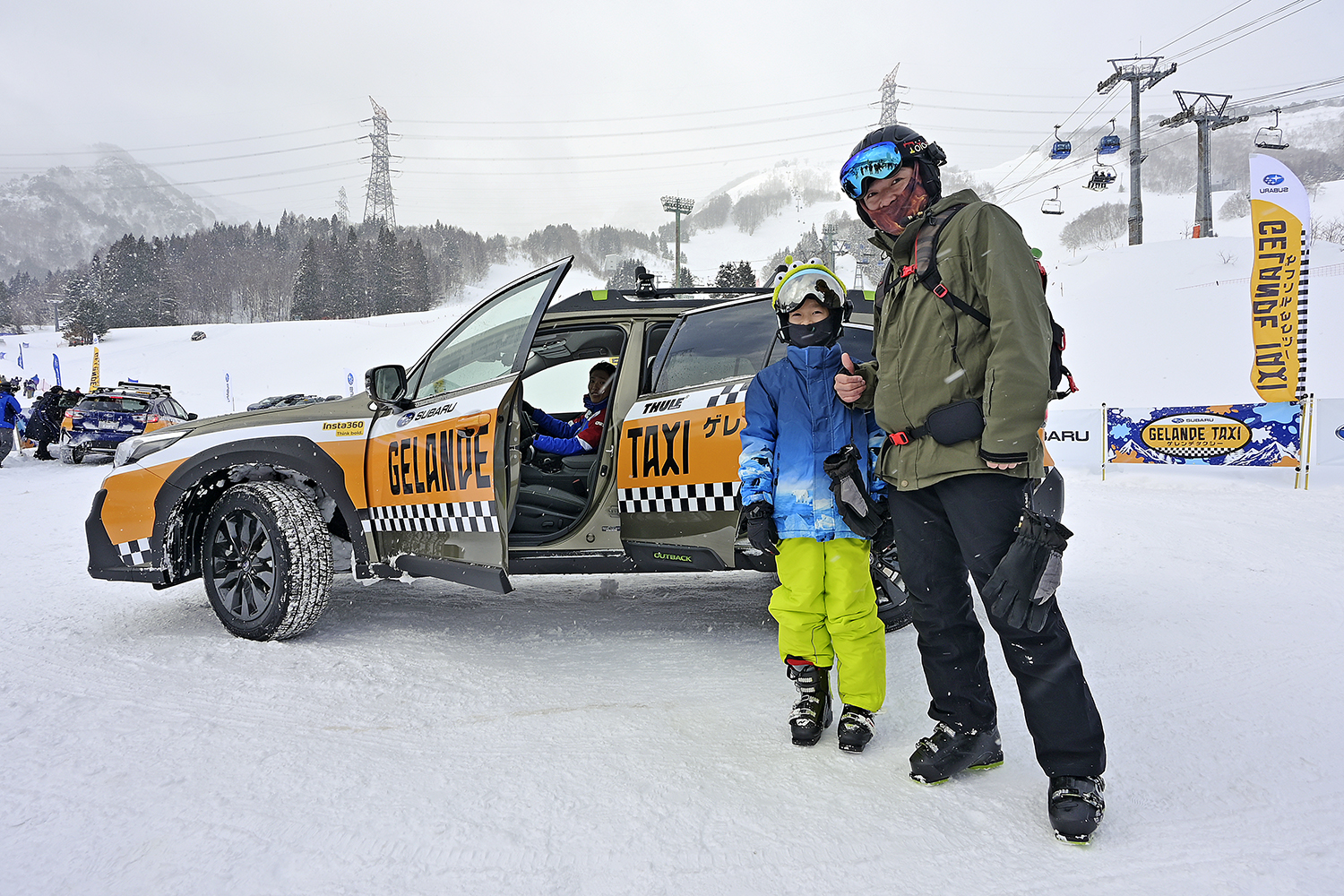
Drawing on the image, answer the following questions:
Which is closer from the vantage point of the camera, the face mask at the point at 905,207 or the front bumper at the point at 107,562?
the face mask at the point at 905,207

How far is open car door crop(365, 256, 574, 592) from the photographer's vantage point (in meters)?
3.19

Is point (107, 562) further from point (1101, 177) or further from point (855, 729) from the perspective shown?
point (1101, 177)

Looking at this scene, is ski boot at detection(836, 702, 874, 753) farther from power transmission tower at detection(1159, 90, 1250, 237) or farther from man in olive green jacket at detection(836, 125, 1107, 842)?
power transmission tower at detection(1159, 90, 1250, 237)

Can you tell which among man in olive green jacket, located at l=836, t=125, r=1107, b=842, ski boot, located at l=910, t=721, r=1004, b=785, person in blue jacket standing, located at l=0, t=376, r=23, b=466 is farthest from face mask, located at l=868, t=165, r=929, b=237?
person in blue jacket standing, located at l=0, t=376, r=23, b=466

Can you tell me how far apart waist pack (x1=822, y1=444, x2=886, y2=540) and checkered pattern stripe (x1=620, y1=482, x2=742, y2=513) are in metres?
0.80

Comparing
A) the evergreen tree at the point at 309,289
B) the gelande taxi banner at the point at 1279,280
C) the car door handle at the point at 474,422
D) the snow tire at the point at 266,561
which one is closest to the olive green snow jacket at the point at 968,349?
the car door handle at the point at 474,422

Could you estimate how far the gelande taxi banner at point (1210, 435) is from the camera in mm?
8297

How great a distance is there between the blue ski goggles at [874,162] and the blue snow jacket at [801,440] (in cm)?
59

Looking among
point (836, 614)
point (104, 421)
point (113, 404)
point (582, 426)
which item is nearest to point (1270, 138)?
point (582, 426)

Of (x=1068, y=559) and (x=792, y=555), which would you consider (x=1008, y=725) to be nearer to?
(x=792, y=555)

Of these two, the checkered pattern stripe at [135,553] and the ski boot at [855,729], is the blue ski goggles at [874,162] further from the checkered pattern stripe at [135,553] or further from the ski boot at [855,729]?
the checkered pattern stripe at [135,553]

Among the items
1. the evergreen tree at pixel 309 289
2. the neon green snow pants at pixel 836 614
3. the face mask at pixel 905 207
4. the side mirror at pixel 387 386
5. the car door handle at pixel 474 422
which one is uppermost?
the evergreen tree at pixel 309 289

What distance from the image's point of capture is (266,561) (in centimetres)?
347

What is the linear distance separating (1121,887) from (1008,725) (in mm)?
909
